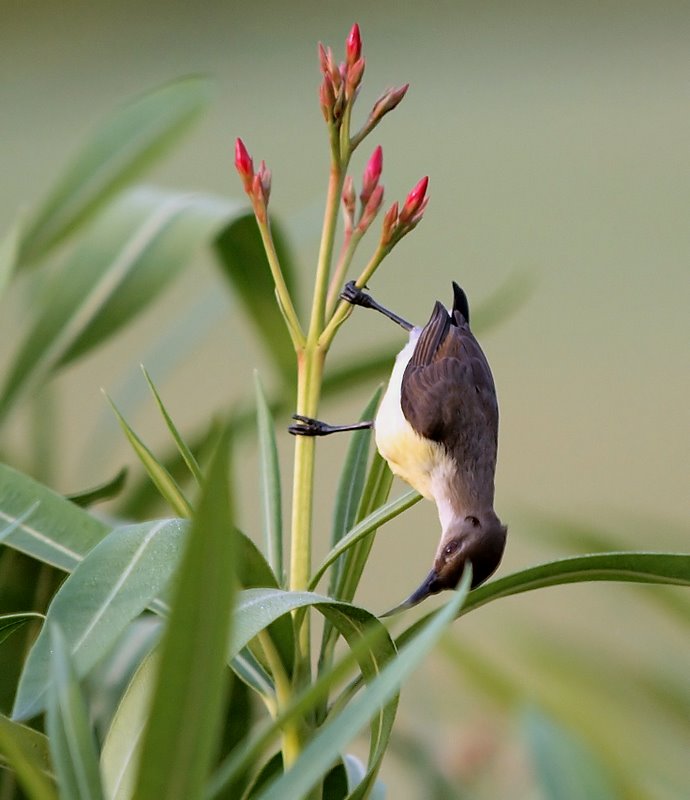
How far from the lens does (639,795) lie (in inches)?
25.6

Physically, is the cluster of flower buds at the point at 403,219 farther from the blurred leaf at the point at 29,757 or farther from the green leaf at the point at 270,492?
the blurred leaf at the point at 29,757

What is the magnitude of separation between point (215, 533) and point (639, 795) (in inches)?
17.3

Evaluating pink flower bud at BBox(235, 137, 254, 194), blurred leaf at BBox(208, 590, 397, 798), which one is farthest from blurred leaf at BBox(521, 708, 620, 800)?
pink flower bud at BBox(235, 137, 254, 194)

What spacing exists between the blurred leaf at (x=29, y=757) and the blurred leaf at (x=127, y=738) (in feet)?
0.09

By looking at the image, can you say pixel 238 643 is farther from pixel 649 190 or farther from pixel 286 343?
pixel 649 190

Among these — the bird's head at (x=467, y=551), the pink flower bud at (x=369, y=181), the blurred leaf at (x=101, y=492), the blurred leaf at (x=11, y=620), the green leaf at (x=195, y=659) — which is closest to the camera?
the green leaf at (x=195, y=659)

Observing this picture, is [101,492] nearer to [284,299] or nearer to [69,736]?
[284,299]

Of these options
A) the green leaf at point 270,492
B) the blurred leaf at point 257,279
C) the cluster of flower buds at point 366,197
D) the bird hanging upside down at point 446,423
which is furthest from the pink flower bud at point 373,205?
the bird hanging upside down at point 446,423

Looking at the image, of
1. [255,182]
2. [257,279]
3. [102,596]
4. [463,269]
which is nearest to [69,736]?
[102,596]

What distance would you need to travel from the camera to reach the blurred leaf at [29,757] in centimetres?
39

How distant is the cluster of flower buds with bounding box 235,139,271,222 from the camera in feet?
1.86

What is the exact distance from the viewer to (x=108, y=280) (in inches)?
36.3

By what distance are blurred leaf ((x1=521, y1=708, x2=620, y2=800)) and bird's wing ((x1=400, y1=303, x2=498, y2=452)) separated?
1.16 feet

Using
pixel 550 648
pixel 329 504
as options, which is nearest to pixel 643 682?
pixel 550 648
